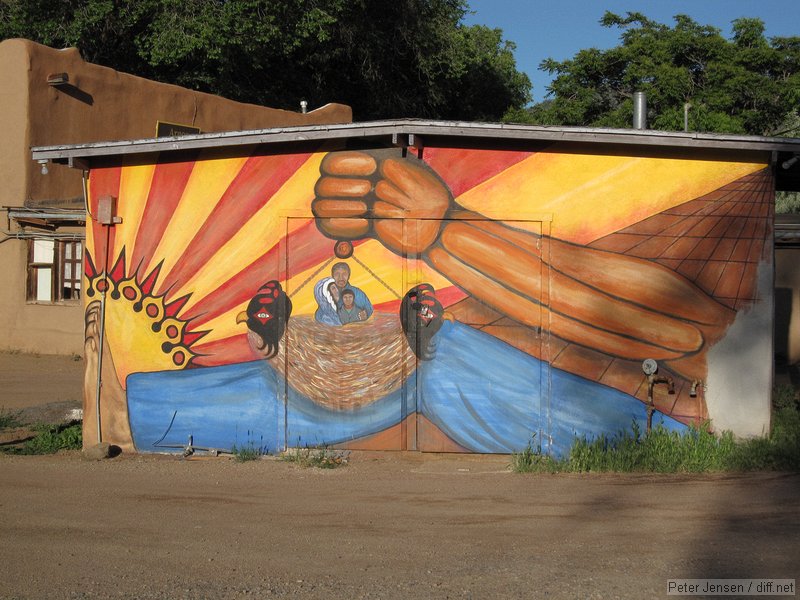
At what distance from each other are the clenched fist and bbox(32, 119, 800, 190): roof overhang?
0.23 m

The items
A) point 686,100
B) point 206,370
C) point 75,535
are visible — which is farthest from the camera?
point 686,100

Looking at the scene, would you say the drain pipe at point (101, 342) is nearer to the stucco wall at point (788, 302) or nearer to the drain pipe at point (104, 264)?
the drain pipe at point (104, 264)

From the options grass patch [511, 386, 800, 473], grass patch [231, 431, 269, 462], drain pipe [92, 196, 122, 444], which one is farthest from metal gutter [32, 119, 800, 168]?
grass patch [231, 431, 269, 462]

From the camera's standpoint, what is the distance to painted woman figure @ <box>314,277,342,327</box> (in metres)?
8.96

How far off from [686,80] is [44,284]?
68.6 ft

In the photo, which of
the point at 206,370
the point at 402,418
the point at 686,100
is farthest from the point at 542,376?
the point at 686,100

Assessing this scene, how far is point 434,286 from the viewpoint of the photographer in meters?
8.79

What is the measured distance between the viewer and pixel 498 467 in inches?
333

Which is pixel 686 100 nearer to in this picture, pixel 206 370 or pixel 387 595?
pixel 206 370

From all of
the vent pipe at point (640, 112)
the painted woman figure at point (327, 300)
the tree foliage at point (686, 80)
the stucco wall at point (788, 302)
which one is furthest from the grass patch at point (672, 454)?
the tree foliage at point (686, 80)

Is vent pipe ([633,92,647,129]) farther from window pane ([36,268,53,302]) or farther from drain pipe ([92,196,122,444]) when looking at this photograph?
window pane ([36,268,53,302])

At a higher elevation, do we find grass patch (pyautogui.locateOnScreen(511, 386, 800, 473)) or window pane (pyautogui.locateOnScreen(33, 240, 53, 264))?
window pane (pyautogui.locateOnScreen(33, 240, 53, 264))

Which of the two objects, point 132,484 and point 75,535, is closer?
point 75,535

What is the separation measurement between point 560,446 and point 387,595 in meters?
3.93
